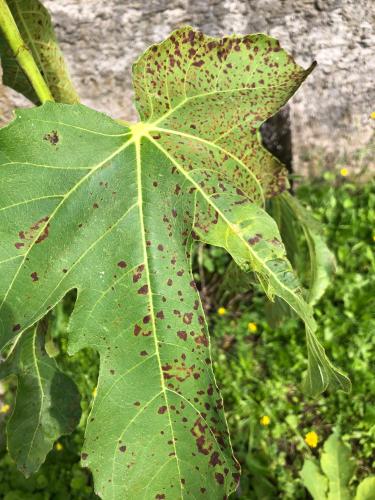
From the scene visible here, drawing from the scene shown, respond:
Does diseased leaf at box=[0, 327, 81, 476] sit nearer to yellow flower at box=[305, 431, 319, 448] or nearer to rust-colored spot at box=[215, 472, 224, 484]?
rust-colored spot at box=[215, 472, 224, 484]

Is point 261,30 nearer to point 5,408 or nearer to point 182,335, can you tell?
point 182,335

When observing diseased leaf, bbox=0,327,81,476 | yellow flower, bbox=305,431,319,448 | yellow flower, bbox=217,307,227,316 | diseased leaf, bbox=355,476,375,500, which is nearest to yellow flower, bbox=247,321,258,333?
yellow flower, bbox=217,307,227,316

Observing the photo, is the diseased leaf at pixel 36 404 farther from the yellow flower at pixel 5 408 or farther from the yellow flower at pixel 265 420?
the yellow flower at pixel 5 408

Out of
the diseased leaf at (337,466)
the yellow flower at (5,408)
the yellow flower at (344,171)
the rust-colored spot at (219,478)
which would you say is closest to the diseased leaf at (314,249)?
the diseased leaf at (337,466)

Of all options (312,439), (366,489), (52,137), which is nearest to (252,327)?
(312,439)

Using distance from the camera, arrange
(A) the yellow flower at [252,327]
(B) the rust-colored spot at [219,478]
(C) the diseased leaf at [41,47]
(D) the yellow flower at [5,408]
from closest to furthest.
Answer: (B) the rust-colored spot at [219,478], (C) the diseased leaf at [41,47], (A) the yellow flower at [252,327], (D) the yellow flower at [5,408]

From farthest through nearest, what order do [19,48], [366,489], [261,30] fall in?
[261,30] → [366,489] → [19,48]

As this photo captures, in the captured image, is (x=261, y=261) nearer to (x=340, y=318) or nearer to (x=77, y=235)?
Result: (x=77, y=235)
